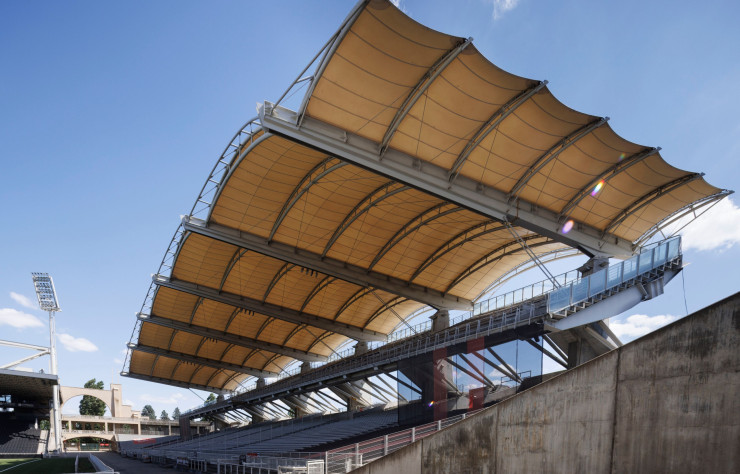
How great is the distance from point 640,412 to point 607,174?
67.5 ft

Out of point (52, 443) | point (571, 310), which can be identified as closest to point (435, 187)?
point (571, 310)

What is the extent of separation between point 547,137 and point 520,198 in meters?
4.57

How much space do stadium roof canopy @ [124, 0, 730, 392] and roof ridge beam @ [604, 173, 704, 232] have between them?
0.35 feet

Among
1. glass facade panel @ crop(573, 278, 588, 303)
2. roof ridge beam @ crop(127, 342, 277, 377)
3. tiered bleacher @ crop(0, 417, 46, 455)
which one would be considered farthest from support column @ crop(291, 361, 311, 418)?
glass facade panel @ crop(573, 278, 588, 303)

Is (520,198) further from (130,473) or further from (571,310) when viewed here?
(130,473)

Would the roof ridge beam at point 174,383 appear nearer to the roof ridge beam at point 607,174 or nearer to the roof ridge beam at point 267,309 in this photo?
the roof ridge beam at point 267,309

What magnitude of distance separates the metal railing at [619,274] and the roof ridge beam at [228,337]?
4073 cm

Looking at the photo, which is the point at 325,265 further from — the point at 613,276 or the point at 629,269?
the point at 629,269

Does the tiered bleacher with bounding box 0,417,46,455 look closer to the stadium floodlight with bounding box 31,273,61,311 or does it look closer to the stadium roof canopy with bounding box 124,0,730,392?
the stadium floodlight with bounding box 31,273,61,311

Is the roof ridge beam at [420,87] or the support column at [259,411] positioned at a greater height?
the roof ridge beam at [420,87]

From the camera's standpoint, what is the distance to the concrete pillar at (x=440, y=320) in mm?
40500

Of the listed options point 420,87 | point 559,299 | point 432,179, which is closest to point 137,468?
point 432,179

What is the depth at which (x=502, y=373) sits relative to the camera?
917 inches

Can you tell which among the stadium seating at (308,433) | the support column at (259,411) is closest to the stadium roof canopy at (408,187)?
the stadium seating at (308,433)
